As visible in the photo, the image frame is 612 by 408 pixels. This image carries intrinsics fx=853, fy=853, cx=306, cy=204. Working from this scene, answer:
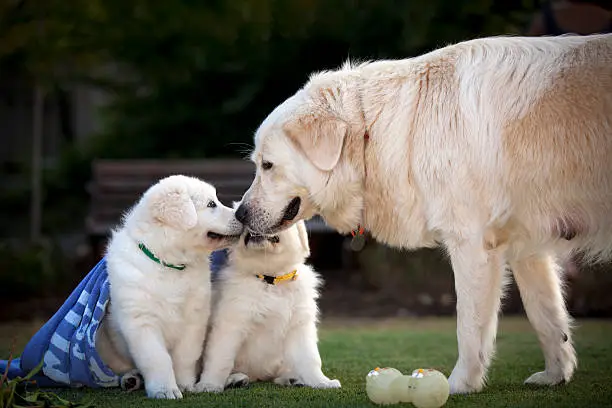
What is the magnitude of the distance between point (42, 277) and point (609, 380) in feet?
24.4

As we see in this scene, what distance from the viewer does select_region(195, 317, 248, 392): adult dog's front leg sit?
4812mm

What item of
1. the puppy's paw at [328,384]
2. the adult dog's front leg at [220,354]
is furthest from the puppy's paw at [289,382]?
the adult dog's front leg at [220,354]

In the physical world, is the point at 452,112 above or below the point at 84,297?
above

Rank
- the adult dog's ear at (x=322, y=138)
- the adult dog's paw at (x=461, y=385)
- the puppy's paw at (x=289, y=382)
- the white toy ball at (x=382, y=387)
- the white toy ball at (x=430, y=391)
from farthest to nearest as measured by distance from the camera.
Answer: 1. the puppy's paw at (x=289, y=382)
2. the adult dog's ear at (x=322, y=138)
3. the adult dog's paw at (x=461, y=385)
4. the white toy ball at (x=382, y=387)
5. the white toy ball at (x=430, y=391)

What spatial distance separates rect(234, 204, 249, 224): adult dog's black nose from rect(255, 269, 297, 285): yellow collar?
43 cm

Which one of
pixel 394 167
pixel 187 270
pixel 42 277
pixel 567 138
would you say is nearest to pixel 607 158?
pixel 567 138

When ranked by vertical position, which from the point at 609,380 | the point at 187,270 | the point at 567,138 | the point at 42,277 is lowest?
the point at 42,277

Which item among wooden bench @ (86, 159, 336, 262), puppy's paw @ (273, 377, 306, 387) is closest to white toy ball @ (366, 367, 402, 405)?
puppy's paw @ (273, 377, 306, 387)

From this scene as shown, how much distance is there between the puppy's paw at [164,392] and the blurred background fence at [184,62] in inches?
255

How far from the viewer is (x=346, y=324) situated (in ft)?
29.9

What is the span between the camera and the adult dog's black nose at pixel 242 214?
4.84 meters

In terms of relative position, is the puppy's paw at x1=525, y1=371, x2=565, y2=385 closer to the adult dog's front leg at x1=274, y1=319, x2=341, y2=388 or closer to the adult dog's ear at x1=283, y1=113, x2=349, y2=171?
the adult dog's front leg at x1=274, y1=319, x2=341, y2=388

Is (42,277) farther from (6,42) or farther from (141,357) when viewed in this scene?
(141,357)

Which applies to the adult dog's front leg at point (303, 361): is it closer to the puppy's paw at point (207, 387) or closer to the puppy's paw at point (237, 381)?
the puppy's paw at point (237, 381)
